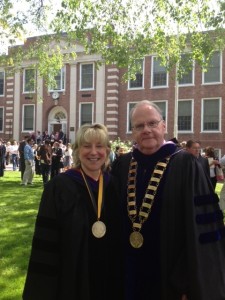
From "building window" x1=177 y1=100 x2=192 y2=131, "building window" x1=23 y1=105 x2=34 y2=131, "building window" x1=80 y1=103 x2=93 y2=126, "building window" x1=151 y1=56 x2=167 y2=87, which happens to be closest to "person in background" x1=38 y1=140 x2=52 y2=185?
"building window" x1=177 y1=100 x2=192 y2=131

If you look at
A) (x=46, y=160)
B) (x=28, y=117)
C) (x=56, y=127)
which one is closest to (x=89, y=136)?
(x=46, y=160)

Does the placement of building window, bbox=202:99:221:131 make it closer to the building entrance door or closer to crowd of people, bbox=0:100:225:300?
the building entrance door

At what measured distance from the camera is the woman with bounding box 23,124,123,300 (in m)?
2.76

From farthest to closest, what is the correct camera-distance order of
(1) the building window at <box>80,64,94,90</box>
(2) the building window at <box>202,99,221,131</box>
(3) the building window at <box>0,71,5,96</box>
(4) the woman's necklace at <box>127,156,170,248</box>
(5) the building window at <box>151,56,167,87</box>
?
(3) the building window at <box>0,71,5,96</box>
(1) the building window at <box>80,64,94,90</box>
(5) the building window at <box>151,56,167,87</box>
(2) the building window at <box>202,99,221,131</box>
(4) the woman's necklace at <box>127,156,170,248</box>

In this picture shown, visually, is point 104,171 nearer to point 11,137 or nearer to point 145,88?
point 145,88

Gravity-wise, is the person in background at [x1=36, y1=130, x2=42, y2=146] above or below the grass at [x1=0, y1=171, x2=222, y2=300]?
above

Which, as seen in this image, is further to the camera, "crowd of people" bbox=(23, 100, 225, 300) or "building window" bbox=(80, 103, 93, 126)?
"building window" bbox=(80, 103, 93, 126)

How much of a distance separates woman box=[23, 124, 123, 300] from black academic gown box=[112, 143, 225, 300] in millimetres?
137

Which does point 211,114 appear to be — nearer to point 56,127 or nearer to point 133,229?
point 56,127

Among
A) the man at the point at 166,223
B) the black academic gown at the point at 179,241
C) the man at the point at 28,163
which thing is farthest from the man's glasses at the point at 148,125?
the man at the point at 28,163

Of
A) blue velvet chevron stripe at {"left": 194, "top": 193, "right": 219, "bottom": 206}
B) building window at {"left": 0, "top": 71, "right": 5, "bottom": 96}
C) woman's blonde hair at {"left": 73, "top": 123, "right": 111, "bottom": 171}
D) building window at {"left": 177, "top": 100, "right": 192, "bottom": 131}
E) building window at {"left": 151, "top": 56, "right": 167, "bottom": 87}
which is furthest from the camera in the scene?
building window at {"left": 0, "top": 71, "right": 5, "bottom": 96}

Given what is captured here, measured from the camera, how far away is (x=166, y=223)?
9.08ft

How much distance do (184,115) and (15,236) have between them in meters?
22.2

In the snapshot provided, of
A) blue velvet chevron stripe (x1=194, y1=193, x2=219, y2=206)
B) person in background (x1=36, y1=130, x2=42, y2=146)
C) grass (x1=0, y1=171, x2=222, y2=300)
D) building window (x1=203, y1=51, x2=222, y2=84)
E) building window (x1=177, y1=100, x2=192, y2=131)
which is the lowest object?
grass (x1=0, y1=171, x2=222, y2=300)
